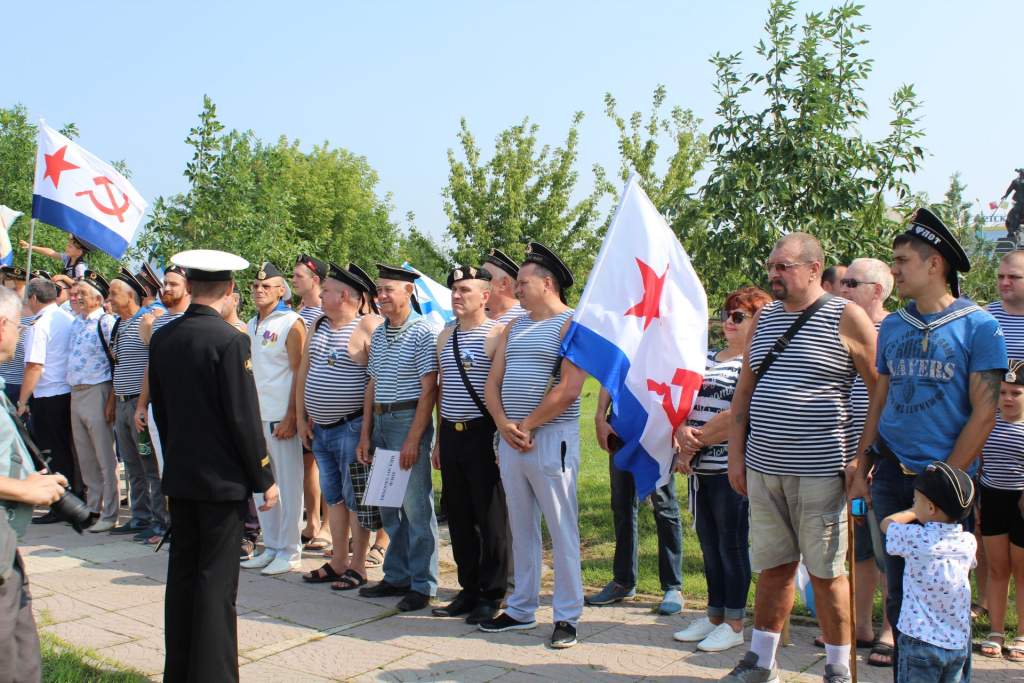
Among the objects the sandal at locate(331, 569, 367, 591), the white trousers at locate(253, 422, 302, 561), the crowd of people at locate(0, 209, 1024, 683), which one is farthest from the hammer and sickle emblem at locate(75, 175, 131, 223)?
the sandal at locate(331, 569, 367, 591)

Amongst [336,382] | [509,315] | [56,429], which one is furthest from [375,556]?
[56,429]

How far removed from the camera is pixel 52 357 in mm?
9180

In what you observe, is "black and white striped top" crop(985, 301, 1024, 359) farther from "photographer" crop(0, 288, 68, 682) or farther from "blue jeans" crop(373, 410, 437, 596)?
"photographer" crop(0, 288, 68, 682)

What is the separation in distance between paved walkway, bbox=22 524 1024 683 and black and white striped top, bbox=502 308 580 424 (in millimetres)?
1361

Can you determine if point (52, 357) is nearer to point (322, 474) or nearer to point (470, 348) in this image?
point (322, 474)

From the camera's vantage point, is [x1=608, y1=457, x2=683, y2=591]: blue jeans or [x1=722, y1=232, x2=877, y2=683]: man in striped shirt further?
[x1=608, y1=457, x2=683, y2=591]: blue jeans

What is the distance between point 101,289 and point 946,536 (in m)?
8.48

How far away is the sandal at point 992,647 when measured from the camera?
515 centimetres

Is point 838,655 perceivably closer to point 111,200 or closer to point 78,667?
point 78,667

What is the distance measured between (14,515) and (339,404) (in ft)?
10.7

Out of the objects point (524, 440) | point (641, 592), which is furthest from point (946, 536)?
point (641, 592)

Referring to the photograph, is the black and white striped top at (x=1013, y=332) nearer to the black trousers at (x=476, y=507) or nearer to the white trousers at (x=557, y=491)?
the white trousers at (x=557, y=491)

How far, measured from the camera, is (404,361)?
6445 mm

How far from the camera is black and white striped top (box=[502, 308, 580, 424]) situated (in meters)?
5.58
